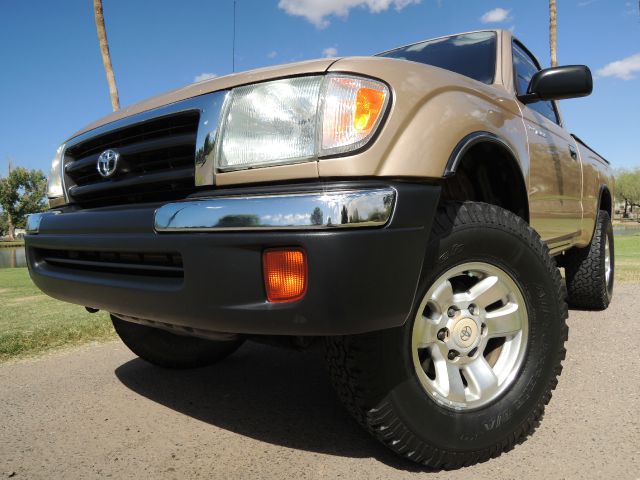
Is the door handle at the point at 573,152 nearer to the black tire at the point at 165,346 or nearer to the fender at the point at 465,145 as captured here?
the fender at the point at 465,145

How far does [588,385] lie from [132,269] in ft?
7.38

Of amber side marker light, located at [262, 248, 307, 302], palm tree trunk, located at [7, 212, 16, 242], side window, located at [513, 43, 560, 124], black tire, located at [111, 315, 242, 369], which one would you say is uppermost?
side window, located at [513, 43, 560, 124]

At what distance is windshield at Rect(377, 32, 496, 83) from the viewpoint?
2.86m

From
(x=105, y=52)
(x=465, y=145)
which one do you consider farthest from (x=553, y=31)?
(x=465, y=145)

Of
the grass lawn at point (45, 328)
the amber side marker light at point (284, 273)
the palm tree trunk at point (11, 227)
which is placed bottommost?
the palm tree trunk at point (11, 227)

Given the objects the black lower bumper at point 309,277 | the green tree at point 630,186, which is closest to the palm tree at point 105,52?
the black lower bumper at point 309,277

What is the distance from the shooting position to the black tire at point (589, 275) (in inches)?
172

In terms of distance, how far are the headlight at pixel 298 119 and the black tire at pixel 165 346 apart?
5.17 ft

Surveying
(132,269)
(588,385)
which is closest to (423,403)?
(132,269)

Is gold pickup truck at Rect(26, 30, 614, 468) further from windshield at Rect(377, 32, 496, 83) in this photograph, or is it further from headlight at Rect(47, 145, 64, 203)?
windshield at Rect(377, 32, 496, 83)

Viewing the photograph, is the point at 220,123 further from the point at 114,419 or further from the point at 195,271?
the point at 114,419

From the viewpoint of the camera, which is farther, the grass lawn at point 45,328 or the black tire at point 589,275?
the black tire at point 589,275

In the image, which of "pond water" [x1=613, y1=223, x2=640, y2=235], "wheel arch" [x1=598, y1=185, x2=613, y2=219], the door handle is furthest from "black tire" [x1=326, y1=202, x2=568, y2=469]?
"pond water" [x1=613, y1=223, x2=640, y2=235]

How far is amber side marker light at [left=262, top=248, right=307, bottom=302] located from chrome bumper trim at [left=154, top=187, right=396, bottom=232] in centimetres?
8
